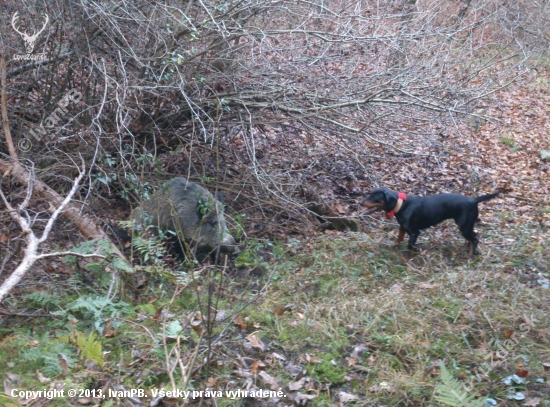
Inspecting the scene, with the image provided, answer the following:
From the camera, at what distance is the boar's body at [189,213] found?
711 centimetres

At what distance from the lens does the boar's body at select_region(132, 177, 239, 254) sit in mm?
7105

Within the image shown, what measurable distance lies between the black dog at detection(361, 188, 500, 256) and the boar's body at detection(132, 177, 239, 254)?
1963mm

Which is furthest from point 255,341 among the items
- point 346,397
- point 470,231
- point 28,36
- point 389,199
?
point 28,36

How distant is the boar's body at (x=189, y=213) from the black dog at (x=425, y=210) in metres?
1.96

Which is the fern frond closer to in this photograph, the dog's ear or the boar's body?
the dog's ear

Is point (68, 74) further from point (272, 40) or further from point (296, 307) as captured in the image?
point (296, 307)

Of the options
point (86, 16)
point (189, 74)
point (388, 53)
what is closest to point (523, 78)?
point (388, 53)

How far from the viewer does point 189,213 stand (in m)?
7.18

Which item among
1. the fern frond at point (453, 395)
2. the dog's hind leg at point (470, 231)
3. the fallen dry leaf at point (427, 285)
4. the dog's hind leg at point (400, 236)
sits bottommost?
the dog's hind leg at point (400, 236)

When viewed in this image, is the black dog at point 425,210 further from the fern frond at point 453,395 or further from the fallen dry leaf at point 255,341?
the fern frond at point 453,395

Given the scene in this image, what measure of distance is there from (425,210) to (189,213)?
301 centimetres

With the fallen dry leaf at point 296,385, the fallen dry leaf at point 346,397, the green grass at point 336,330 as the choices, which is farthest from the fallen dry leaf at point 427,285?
the fallen dry leaf at point 296,385

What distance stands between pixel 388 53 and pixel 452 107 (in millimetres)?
1458

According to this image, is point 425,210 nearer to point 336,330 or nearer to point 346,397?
point 336,330
